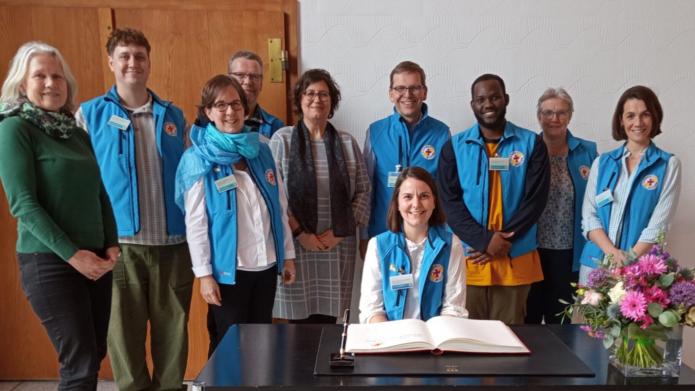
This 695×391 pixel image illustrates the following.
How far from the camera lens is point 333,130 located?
270 cm

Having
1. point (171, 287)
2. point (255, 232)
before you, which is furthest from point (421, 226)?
point (171, 287)

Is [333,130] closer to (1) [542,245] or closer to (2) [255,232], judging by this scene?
(2) [255,232]

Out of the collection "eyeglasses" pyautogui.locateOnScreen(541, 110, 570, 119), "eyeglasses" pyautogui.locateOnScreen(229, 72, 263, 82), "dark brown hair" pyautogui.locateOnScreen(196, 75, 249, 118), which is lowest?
"eyeglasses" pyautogui.locateOnScreen(541, 110, 570, 119)

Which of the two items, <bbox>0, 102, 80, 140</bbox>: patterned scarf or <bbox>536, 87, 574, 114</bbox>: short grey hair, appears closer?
<bbox>0, 102, 80, 140</bbox>: patterned scarf

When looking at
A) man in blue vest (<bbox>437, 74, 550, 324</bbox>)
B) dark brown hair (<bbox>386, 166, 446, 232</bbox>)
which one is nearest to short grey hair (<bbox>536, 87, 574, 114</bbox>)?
man in blue vest (<bbox>437, 74, 550, 324</bbox>)

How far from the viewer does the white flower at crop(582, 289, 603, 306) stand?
1.43m

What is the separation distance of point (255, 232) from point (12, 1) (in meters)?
1.97

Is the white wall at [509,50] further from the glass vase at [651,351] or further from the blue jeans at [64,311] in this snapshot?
Answer: the glass vase at [651,351]

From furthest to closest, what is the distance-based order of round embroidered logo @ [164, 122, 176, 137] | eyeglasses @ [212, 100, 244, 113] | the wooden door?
the wooden door, round embroidered logo @ [164, 122, 176, 137], eyeglasses @ [212, 100, 244, 113]

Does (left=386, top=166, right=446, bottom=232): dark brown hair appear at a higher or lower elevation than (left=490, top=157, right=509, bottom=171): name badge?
lower

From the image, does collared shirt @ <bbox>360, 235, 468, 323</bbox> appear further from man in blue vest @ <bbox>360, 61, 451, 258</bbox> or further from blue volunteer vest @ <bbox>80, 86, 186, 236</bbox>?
blue volunteer vest @ <bbox>80, 86, 186, 236</bbox>

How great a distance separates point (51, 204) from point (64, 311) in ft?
1.21

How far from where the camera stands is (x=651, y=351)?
55.2 inches

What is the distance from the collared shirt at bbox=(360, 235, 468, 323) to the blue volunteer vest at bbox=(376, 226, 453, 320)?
0.05 feet
